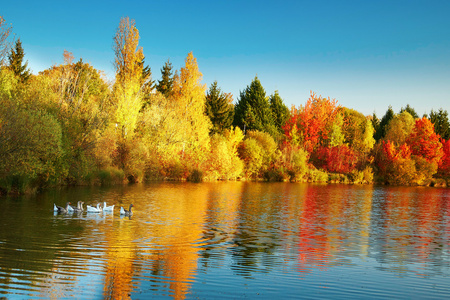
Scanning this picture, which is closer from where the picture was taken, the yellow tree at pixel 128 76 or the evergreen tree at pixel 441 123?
the yellow tree at pixel 128 76

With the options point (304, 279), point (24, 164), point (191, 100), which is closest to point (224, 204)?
point (24, 164)

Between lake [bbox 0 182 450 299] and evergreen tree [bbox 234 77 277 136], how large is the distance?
5018cm

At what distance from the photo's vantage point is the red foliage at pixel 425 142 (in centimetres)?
6925

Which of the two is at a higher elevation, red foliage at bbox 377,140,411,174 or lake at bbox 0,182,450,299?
red foliage at bbox 377,140,411,174

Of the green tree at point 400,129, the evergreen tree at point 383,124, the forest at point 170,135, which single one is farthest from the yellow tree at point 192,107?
the evergreen tree at point 383,124

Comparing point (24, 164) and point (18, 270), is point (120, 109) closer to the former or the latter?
point (24, 164)

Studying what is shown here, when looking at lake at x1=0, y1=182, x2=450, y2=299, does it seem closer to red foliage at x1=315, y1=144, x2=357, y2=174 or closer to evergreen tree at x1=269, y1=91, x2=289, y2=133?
red foliage at x1=315, y1=144, x2=357, y2=174

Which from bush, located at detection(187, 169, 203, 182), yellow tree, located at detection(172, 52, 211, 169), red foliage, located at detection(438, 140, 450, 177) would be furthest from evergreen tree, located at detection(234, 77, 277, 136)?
red foliage, located at detection(438, 140, 450, 177)

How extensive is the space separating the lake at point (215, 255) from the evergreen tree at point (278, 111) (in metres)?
60.0

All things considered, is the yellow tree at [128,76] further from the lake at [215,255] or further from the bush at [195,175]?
the lake at [215,255]

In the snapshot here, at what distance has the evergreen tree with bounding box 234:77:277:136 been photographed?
75250mm

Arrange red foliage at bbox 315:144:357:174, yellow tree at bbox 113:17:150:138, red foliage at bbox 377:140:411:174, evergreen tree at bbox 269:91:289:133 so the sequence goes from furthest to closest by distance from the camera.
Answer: evergreen tree at bbox 269:91:289:133 → red foliage at bbox 315:144:357:174 → red foliage at bbox 377:140:411:174 → yellow tree at bbox 113:17:150:138

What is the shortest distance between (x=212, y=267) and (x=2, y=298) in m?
5.37

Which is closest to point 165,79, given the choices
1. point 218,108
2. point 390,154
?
point 218,108
